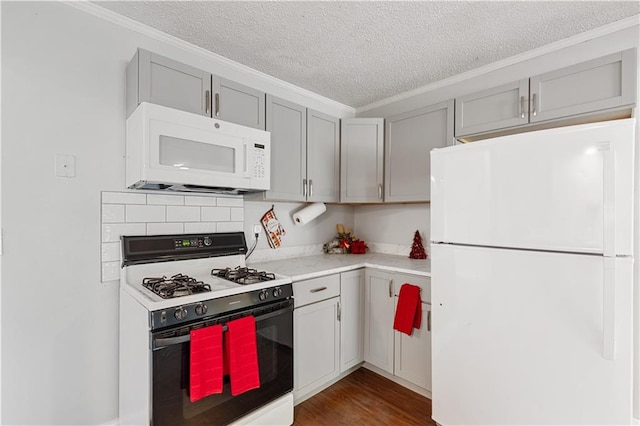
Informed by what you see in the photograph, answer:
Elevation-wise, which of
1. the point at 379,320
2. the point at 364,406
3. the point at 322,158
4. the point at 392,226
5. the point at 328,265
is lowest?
the point at 364,406

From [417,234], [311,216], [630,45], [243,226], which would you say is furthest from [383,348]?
[630,45]

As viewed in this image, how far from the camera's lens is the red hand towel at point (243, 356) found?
1.51 meters

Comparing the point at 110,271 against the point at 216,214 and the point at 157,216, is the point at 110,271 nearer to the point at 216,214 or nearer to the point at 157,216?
the point at 157,216

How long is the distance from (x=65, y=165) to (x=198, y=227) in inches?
30.7

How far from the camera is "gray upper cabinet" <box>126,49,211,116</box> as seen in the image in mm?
1670

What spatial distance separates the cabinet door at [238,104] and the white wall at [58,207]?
1.78ft

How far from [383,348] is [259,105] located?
2.01 m

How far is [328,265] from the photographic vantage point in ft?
7.80

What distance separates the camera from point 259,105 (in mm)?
2172

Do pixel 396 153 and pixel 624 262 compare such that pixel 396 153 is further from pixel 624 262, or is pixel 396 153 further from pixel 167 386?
pixel 167 386

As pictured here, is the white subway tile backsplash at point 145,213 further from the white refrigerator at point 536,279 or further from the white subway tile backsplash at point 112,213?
the white refrigerator at point 536,279

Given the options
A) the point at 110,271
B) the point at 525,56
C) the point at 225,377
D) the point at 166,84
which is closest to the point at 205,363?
the point at 225,377

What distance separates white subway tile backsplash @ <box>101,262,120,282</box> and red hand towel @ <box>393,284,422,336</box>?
179 cm

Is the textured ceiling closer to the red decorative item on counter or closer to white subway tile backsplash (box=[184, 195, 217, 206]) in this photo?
white subway tile backsplash (box=[184, 195, 217, 206])
